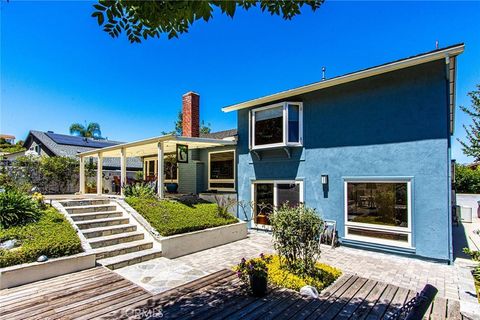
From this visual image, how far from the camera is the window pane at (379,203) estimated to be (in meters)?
7.86

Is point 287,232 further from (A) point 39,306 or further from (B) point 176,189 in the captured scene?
(B) point 176,189

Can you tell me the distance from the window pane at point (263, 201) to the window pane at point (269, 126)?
2007mm

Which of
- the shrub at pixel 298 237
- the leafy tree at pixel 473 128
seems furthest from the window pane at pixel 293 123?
the leafy tree at pixel 473 128

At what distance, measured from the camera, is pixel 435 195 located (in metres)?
7.26

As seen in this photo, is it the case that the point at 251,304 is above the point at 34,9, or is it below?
below

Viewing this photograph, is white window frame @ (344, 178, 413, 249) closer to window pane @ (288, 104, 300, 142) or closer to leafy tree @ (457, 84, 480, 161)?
window pane @ (288, 104, 300, 142)

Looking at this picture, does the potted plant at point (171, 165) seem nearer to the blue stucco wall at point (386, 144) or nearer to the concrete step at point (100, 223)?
the concrete step at point (100, 223)

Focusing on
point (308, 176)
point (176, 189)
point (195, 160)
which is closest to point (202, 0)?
point (308, 176)

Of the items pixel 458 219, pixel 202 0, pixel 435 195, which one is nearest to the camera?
pixel 202 0

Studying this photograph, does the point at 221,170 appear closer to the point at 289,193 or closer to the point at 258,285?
the point at 289,193

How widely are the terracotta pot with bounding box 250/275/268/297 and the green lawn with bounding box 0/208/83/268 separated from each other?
4595mm

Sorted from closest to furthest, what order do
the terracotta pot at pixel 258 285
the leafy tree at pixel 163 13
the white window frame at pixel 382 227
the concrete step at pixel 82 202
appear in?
the leafy tree at pixel 163 13 < the terracotta pot at pixel 258 285 < the white window frame at pixel 382 227 < the concrete step at pixel 82 202

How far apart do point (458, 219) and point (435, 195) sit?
8.30 meters

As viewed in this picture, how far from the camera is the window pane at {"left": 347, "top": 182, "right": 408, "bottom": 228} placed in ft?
25.8
